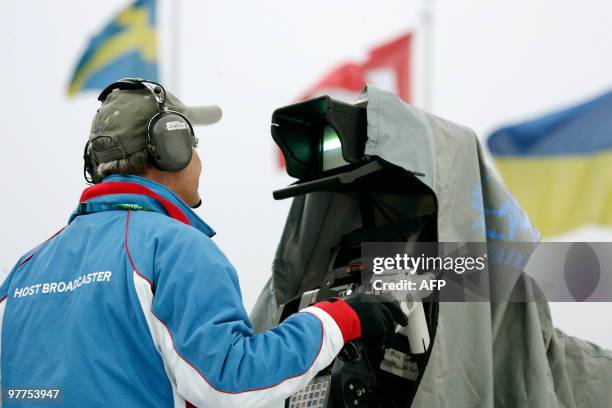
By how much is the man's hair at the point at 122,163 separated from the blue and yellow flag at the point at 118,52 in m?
2.96

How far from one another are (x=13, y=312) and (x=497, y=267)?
120cm

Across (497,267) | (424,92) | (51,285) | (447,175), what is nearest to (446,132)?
(447,175)

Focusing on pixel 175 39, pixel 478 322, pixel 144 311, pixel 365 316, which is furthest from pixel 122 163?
pixel 175 39

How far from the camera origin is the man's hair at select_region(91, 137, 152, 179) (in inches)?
60.9

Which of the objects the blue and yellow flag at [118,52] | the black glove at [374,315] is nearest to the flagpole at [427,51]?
the blue and yellow flag at [118,52]

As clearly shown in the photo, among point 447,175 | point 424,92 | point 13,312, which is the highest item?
point 424,92

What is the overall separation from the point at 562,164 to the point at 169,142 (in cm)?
290

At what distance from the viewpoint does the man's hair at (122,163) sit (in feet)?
5.07

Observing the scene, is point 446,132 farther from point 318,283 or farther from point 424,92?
point 424,92

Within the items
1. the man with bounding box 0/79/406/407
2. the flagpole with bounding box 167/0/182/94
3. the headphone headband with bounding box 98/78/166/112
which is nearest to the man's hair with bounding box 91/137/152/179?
the man with bounding box 0/79/406/407

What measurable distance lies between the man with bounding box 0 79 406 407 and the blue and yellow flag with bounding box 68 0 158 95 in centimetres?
297

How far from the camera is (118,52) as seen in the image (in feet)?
14.7

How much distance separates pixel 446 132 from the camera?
1922mm

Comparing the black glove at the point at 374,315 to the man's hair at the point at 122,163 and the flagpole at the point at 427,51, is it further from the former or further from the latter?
the flagpole at the point at 427,51
